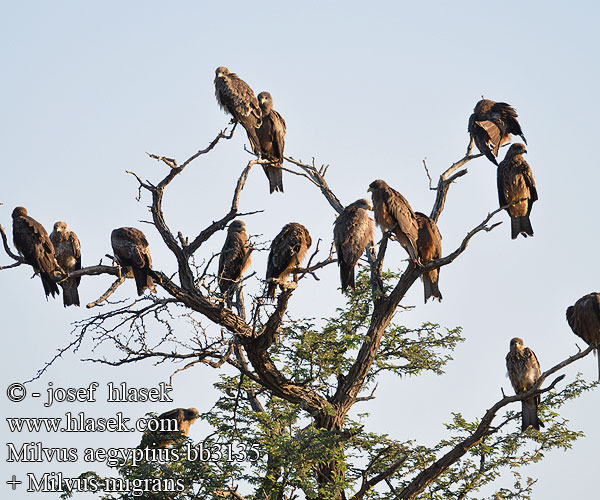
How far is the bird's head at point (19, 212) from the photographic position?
10.3 metres

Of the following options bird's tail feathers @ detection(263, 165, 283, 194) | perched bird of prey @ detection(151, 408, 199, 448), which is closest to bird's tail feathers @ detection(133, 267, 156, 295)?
perched bird of prey @ detection(151, 408, 199, 448)

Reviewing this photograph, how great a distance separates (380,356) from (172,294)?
351 cm

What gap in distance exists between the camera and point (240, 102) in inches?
430

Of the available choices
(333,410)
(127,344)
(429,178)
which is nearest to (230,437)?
(333,410)

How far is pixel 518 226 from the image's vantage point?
10.7m

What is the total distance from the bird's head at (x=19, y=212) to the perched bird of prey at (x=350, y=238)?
152 inches

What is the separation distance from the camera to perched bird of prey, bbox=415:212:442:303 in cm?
965

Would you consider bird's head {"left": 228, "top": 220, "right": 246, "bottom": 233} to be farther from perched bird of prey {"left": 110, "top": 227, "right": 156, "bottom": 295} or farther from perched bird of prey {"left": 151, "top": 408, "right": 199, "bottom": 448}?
perched bird of prey {"left": 151, "top": 408, "right": 199, "bottom": 448}

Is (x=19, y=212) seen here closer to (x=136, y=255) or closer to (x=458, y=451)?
(x=136, y=255)

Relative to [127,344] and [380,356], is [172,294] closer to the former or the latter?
[127,344]

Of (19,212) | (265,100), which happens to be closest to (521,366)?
(265,100)

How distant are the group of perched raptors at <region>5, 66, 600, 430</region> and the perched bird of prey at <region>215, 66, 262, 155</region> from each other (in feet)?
0.04

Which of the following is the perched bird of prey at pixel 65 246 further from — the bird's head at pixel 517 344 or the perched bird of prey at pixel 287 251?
the bird's head at pixel 517 344

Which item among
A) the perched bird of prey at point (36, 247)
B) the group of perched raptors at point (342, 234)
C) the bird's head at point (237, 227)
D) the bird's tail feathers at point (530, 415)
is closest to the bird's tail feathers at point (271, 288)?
the group of perched raptors at point (342, 234)
